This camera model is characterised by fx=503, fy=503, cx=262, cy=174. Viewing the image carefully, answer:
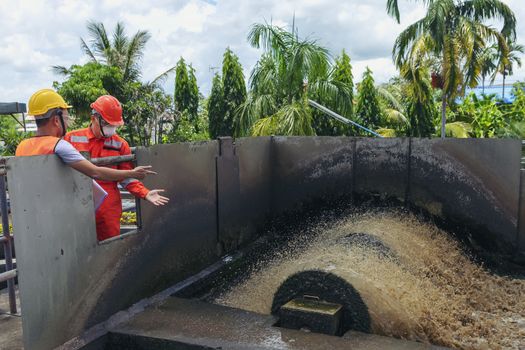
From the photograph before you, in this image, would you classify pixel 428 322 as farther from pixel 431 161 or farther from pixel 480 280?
pixel 431 161

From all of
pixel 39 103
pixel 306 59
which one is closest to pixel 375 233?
pixel 39 103

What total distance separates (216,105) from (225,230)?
21.6 meters

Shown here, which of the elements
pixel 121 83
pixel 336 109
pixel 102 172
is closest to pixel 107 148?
pixel 102 172

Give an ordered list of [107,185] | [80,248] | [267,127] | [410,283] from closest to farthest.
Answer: [80,248], [107,185], [410,283], [267,127]

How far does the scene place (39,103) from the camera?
317 centimetres

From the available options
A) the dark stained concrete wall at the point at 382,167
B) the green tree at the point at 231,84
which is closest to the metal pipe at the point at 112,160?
the dark stained concrete wall at the point at 382,167

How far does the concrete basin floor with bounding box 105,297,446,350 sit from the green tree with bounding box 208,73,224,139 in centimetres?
2339

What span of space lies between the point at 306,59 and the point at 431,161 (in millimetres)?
5672

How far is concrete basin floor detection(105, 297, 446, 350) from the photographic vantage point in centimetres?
323

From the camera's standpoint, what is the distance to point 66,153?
3.08m

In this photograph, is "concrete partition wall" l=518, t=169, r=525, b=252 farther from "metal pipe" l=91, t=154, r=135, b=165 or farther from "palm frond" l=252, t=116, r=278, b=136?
"palm frond" l=252, t=116, r=278, b=136

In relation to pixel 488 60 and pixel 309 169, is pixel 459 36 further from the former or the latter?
pixel 309 169

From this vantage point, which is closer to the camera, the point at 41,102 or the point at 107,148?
the point at 41,102

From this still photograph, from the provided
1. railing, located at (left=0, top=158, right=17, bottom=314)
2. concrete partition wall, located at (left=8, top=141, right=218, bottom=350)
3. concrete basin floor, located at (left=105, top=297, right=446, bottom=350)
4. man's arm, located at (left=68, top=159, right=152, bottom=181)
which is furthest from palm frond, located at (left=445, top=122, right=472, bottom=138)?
railing, located at (left=0, top=158, right=17, bottom=314)
